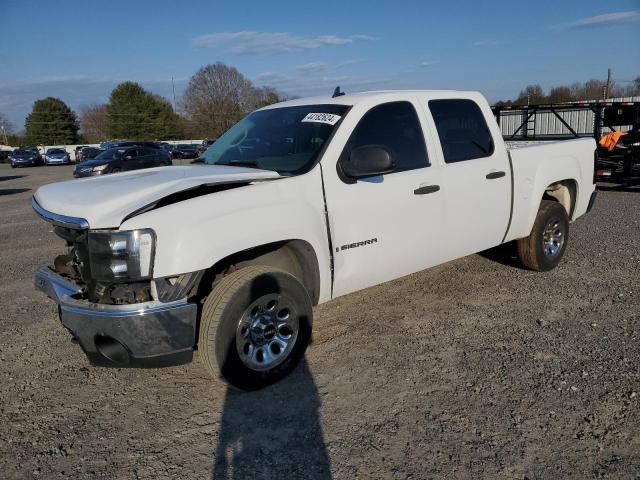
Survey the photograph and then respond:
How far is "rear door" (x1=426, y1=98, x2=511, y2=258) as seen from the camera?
4.57 m

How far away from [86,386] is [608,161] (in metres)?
12.5

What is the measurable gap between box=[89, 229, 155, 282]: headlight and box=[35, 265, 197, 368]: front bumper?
0.19m

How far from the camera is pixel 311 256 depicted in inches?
145

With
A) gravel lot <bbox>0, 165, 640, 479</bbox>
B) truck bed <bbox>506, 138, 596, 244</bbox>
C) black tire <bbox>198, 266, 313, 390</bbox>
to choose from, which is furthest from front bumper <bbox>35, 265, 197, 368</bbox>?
truck bed <bbox>506, 138, 596, 244</bbox>

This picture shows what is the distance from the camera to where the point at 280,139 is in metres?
4.27

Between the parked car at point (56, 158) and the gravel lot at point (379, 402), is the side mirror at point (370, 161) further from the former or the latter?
the parked car at point (56, 158)

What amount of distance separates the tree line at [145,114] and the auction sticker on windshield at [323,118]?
203 ft

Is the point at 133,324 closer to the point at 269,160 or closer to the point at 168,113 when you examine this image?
the point at 269,160

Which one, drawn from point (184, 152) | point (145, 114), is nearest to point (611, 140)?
point (184, 152)

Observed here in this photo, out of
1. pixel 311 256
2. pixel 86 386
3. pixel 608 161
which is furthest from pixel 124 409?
pixel 608 161

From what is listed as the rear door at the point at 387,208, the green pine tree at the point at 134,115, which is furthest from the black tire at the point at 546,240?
the green pine tree at the point at 134,115

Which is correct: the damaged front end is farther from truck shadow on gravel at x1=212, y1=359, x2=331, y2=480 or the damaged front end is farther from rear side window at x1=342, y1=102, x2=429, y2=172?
rear side window at x1=342, y1=102, x2=429, y2=172

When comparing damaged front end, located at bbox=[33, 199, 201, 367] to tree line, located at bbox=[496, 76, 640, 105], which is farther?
tree line, located at bbox=[496, 76, 640, 105]

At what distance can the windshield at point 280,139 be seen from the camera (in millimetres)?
3965
